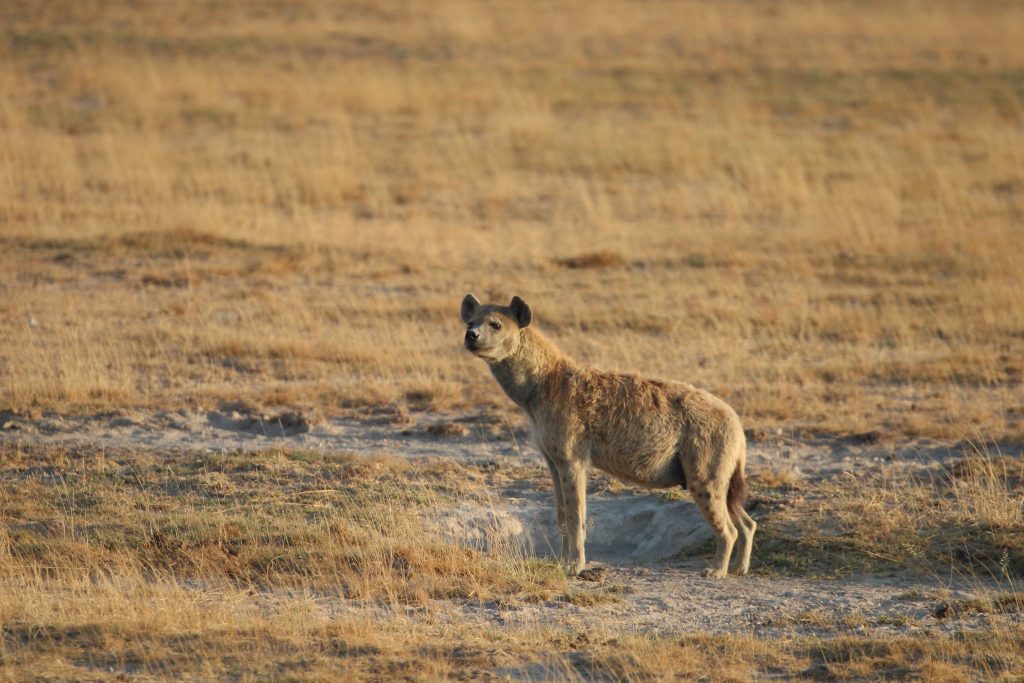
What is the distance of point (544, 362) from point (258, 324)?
5548mm

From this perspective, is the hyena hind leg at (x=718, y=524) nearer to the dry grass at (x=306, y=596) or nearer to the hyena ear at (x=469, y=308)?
the dry grass at (x=306, y=596)

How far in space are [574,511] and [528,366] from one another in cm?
77

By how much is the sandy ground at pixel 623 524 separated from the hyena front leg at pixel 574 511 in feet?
0.76

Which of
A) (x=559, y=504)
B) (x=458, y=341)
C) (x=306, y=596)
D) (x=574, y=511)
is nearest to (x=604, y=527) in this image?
(x=559, y=504)

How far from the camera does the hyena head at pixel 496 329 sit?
7070 mm

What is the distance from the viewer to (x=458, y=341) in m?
12.1

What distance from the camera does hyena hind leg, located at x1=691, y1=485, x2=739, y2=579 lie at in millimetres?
7094

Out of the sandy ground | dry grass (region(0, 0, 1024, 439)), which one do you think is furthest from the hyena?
dry grass (region(0, 0, 1024, 439))

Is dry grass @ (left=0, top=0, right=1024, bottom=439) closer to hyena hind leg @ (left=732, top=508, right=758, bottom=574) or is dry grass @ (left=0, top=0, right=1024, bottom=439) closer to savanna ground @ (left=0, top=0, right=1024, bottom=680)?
savanna ground @ (left=0, top=0, right=1024, bottom=680)

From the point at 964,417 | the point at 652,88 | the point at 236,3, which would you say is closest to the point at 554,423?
the point at 964,417

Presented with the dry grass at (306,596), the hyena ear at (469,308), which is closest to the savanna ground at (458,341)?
the dry grass at (306,596)

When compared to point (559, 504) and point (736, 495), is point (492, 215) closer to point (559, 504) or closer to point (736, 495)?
point (559, 504)

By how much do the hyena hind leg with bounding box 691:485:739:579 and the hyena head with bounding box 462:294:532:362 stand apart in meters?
1.18

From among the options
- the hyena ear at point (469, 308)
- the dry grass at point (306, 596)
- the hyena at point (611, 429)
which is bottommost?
the dry grass at point (306, 596)
